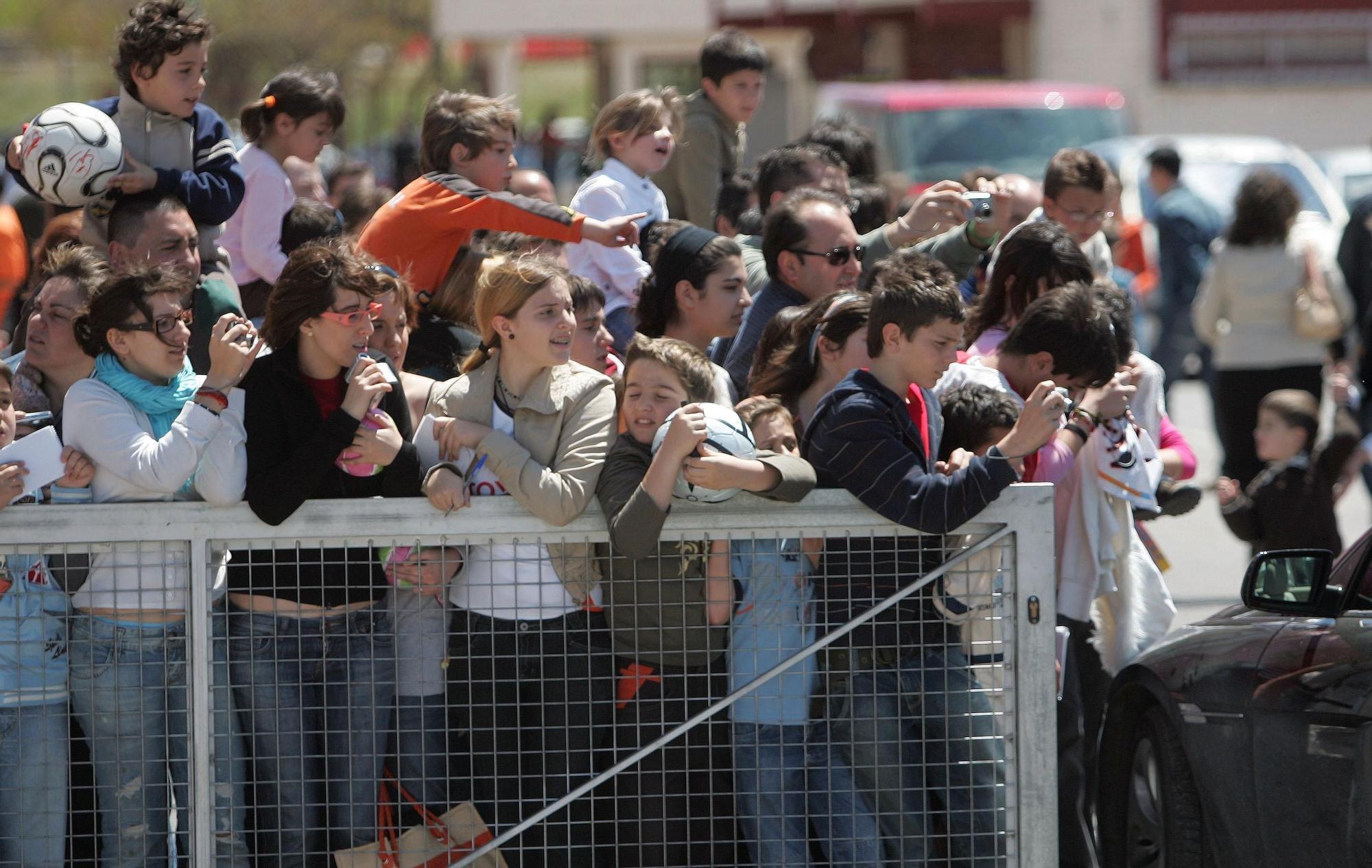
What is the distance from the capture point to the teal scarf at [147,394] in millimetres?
4176

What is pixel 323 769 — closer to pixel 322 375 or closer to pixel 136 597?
pixel 136 597

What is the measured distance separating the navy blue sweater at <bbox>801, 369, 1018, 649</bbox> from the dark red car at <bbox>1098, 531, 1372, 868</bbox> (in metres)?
0.70

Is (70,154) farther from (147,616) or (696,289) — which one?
(696,289)

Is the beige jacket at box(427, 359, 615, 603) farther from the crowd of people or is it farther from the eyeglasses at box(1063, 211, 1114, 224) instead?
the eyeglasses at box(1063, 211, 1114, 224)

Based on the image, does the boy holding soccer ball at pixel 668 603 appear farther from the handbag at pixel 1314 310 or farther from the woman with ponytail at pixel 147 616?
the handbag at pixel 1314 310

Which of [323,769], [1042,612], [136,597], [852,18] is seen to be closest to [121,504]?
[136,597]

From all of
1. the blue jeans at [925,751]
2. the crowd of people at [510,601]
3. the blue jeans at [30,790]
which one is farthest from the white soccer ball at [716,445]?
the blue jeans at [30,790]

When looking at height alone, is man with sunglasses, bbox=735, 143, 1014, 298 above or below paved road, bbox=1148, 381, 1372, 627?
above

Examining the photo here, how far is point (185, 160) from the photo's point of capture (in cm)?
554

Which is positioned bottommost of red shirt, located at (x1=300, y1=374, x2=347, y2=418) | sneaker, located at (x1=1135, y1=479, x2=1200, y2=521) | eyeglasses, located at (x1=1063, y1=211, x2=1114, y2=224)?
sneaker, located at (x1=1135, y1=479, x2=1200, y2=521)

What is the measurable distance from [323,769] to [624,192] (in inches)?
112

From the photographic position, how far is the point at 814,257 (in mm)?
5406

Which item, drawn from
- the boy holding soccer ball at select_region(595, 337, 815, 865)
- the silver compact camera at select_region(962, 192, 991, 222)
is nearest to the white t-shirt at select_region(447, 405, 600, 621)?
the boy holding soccer ball at select_region(595, 337, 815, 865)

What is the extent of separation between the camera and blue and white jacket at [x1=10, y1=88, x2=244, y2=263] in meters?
5.36
